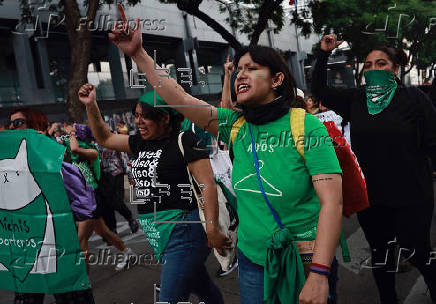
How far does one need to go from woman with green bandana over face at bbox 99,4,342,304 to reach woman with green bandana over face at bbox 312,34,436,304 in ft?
3.09

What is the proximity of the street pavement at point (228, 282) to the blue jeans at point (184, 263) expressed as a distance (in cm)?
82

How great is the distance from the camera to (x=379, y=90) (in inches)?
106

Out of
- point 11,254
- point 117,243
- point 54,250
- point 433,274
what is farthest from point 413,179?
point 117,243

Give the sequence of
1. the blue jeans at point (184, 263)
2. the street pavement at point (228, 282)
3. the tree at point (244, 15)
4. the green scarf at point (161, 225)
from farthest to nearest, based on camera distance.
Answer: the tree at point (244, 15) < the street pavement at point (228, 282) < the green scarf at point (161, 225) < the blue jeans at point (184, 263)

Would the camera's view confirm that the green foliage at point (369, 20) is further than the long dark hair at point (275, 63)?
Yes

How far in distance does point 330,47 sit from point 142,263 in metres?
3.32

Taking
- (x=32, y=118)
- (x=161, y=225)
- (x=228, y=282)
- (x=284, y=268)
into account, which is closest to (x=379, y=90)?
(x=284, y=268)

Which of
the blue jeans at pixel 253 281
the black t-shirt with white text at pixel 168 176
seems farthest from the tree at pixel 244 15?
the blue jeans at pixel 253 281

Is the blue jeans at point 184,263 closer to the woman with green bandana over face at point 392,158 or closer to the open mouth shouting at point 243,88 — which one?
the open mouth shouting at point 243,88

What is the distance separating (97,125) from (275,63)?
143 cm

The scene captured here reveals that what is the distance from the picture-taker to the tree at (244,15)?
1182cm

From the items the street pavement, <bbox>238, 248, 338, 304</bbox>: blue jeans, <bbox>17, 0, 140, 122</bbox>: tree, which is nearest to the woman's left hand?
<bbox>238, 248, 338, 304</bbox>: blue jeans

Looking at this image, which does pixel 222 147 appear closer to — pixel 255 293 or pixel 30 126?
pixel 30 126

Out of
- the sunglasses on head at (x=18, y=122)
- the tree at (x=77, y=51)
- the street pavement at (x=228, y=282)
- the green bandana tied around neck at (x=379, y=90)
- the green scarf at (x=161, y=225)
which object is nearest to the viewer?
the green scarf at (x=161, y=225)
